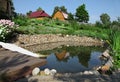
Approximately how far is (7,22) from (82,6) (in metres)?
39.5

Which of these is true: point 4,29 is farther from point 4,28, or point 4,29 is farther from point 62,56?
point 62,56

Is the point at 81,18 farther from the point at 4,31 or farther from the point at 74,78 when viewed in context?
the point at 74,78

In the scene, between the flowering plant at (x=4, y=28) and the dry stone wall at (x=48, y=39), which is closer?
the flowering plant at (x=4, y=28)

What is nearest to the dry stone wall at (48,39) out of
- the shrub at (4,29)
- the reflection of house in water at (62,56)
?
the shrub at (4,29)

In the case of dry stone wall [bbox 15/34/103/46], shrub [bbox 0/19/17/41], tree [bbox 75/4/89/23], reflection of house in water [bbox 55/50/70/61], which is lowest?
reflection of house in water [bbox 55/50/70/61]

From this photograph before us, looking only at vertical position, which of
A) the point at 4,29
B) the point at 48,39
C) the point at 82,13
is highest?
the point at 82,13

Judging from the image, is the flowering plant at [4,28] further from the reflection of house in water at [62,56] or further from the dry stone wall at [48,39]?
the reflection of house in water at [62,56]

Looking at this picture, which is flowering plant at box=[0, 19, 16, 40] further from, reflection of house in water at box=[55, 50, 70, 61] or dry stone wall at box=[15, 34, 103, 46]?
reflection of house in water at box=[55, 50, 70, 61]


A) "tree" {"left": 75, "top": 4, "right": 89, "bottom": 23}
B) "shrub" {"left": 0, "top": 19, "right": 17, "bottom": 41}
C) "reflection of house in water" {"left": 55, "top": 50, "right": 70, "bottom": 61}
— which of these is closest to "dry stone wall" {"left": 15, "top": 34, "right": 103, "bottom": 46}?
"shrub" {"left": 0, "top": 19, "right": 17, "bottom": 41}

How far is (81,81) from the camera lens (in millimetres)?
5402

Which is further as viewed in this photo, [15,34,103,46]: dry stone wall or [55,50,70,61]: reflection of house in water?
[15,34,103,46]: dry stone wall

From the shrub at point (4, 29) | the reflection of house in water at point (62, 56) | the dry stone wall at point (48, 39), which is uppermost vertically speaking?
the shrub at point (4, 29)

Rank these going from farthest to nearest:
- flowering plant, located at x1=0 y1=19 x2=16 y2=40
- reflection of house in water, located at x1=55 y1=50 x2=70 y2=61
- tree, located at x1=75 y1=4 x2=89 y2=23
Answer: tree, located at x1=75 y1=4 x2=89 y2=23
flowering plant, located at x1=0 y1=19 x2=16 y2=40
reflection of house in water, located at x1=55 y1=50 x2=70 y2=61

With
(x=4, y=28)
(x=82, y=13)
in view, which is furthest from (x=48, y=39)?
(x=82, y=13)
